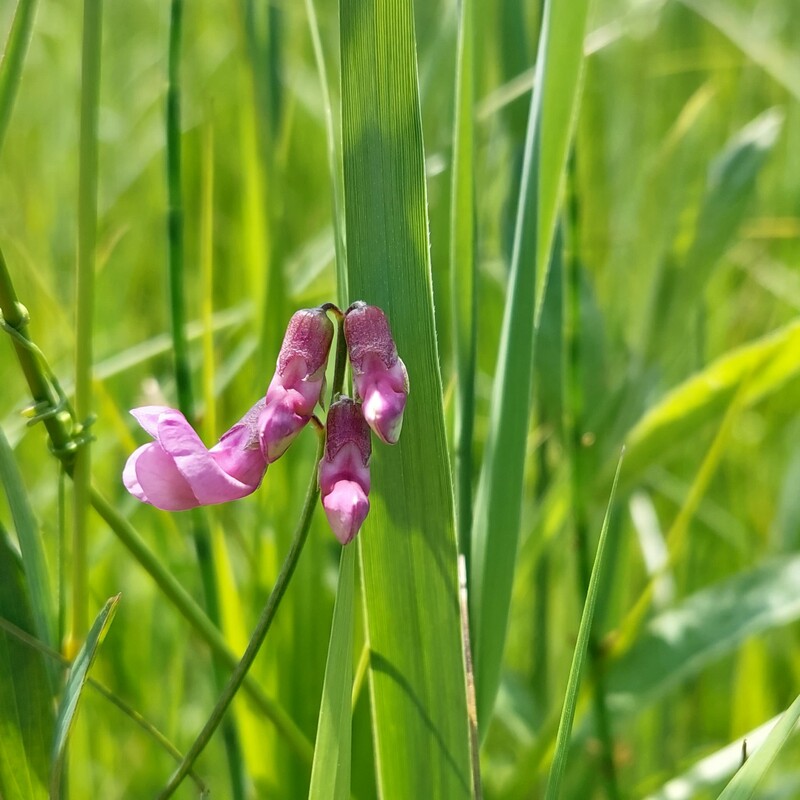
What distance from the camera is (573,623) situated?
1210 mm

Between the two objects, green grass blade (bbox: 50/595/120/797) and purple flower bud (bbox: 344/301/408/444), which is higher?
purple flower bud (bbox: 344/301/408/444)

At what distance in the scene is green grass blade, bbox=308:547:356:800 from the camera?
54 centimetres

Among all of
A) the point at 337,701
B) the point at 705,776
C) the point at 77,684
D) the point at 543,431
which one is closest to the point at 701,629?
the point at 705,776

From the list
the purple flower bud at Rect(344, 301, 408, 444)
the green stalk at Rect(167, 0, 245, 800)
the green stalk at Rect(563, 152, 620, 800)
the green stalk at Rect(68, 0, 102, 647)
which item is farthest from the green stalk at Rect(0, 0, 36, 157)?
the green stalk at Rect(563, 152, 620, 800)

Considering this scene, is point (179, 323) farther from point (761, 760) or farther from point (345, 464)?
point (761, 760)

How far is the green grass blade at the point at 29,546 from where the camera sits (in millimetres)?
598

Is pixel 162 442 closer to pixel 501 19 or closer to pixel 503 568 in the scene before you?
pixel 503 568

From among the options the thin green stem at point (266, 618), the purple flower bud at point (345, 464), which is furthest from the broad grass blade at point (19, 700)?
the purple flower bud at point (345, 464)

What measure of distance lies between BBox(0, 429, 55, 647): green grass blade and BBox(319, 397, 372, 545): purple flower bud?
0.21 meters

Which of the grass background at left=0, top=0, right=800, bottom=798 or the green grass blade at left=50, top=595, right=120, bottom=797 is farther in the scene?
the grass background at left=0, top=0, right=800, bottom=798

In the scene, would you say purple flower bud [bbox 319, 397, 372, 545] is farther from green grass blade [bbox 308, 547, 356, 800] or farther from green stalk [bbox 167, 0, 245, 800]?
green stalk [bbox 167, 0, 245, 800]

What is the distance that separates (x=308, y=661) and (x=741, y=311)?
1.11m

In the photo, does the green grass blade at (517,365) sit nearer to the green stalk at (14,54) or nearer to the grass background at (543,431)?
the grass background at (543,431)

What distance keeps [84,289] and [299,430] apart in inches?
7.5
